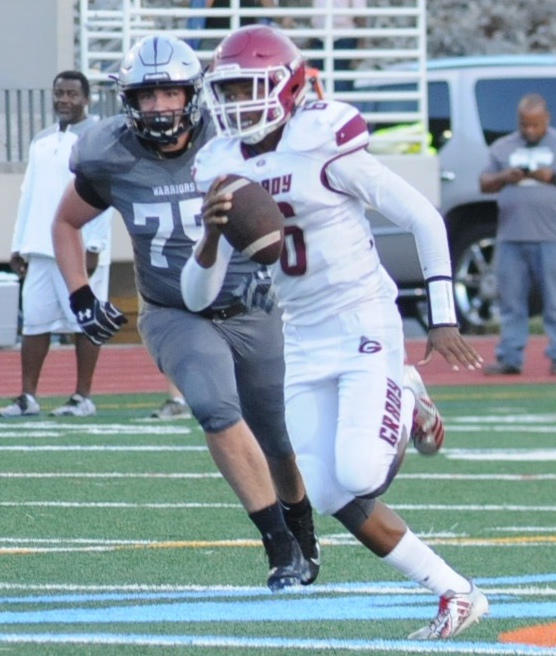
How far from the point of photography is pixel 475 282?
623 inches

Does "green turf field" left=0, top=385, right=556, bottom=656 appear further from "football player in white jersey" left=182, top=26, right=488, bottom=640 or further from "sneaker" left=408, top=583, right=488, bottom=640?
"football player in white jersey" left=182, top=26, right=488, bottom=640

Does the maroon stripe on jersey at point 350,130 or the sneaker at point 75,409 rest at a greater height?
the maroon stripe on jersey at point 350,130

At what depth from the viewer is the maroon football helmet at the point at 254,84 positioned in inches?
215

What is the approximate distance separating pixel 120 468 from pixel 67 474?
345 millimetres

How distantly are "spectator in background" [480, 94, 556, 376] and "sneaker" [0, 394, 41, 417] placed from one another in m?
→ 3.82

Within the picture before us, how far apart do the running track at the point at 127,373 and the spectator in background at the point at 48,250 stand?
4.43 feet

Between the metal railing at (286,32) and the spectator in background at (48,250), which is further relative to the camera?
the metal railing at (286,32)

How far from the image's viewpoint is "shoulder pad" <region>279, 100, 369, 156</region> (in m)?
5.43

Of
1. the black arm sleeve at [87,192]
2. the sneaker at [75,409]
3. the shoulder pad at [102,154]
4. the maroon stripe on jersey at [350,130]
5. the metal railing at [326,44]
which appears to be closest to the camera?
the maroon stripe on jersey at [350,130]

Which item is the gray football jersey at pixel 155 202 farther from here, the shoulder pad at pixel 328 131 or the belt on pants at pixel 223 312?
the shoulder pad at pixel 328 131

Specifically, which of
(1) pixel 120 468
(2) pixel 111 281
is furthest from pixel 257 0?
(1) pixel 120 468

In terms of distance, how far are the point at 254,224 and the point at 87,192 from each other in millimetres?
1604

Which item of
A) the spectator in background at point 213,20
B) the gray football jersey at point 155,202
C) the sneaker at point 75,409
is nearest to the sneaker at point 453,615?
the gray football jersey at point 155,202

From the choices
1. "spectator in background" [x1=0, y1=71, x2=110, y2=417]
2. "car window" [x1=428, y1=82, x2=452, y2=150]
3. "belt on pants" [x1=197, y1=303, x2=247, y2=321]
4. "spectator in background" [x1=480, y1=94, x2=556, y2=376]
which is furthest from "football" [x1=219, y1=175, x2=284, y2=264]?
"car window" [x1=428, y1=82, x2=452, y2=150]
